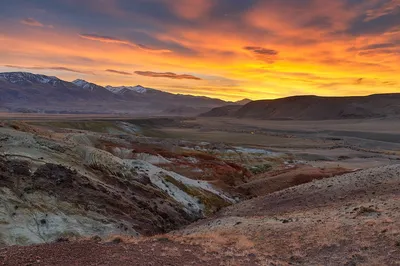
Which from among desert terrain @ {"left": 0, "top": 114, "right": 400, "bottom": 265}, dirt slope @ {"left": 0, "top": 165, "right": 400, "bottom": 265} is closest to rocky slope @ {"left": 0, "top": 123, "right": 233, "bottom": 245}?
desert terrain @ {"left": 0, "top": 114, "right": 400, "bottom": 265}

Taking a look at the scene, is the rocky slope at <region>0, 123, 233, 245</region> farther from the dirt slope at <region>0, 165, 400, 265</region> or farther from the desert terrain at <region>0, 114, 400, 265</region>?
the dirt slope at <region>0, 165, 400, 265</region>

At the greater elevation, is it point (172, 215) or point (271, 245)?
point (271, 245)

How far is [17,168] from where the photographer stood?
67.6 feet

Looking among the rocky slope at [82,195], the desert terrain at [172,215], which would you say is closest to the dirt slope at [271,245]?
the desert terrain at [172,215]

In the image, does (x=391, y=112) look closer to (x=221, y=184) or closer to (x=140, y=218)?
(x=221, y=184)

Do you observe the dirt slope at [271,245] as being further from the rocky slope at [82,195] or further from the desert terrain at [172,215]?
the rocky slope at [82,195]

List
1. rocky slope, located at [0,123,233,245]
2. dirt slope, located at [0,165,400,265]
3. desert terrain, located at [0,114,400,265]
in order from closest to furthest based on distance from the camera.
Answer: dirt slope, located at [0,165,400,265], desert terrain, located at [0,114,400,265], rocky slope, located at [0,123,233,245]

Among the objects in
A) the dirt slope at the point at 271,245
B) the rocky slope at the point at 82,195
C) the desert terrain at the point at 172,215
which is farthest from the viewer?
the rocky slope at the point at 82,195

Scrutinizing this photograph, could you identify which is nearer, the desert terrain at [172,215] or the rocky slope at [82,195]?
the desert terrain at [172,215]

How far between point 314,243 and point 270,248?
164cm

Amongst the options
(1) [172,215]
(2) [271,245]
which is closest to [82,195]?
(1) [172,215]

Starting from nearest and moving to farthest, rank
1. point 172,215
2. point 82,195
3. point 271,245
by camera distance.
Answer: point 271,245
point 82,195
point 172,215

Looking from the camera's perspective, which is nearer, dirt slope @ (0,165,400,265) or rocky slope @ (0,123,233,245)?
dirt slope @ (0,165,400,265)

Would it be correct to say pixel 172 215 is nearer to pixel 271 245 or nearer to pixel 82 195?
pixel 82 195
